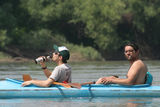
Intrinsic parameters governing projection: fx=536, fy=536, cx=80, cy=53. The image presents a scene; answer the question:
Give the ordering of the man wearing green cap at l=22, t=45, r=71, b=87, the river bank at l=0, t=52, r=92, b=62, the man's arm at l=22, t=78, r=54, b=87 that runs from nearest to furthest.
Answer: the man wearing green cap at l=22, t=45, r=71, b=87 → the man's arm at l=22, t=78, r=54, b=87 → the river bank at l=0, t=52, r=92, b=62

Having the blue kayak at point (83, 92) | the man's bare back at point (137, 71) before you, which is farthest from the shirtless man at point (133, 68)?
the blue kayak at point (83, 92)

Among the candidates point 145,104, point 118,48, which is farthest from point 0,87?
point 118,48

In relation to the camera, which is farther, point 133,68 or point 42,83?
point 42,83

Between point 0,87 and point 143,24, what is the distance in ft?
102

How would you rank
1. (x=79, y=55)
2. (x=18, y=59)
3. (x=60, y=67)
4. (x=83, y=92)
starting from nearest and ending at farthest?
(x=60, y=67), (x=83, y=92), (x=18, y=59), (x=79, y=55)

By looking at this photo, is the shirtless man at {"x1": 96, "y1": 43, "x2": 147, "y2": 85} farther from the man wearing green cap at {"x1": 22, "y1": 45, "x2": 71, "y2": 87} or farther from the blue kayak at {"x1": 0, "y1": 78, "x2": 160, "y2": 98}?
the man wearing green cap at {"x1": 22, "y1": 45, "x2": 71, "y2": 87}

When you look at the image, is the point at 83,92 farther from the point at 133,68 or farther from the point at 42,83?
the point at 133,68

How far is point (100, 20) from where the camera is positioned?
4316 centimetres

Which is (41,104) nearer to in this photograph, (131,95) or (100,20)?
(131,95)

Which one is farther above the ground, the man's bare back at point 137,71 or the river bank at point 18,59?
the river bank at point 18,59

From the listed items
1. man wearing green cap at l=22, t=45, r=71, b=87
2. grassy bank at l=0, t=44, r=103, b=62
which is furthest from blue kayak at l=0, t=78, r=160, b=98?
grassy bank at l=0, t=44, r=103, b=62

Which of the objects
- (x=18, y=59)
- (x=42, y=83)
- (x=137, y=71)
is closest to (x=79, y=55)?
(x=18, y=59)

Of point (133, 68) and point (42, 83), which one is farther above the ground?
point (133, 68)

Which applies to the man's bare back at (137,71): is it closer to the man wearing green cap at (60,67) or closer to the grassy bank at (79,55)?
the man wearing green cap at (60,67)
